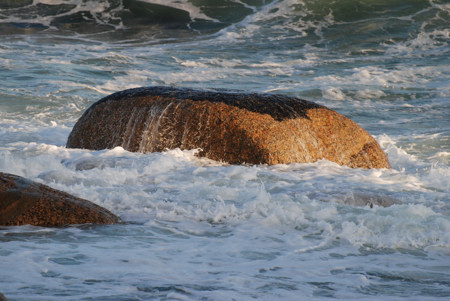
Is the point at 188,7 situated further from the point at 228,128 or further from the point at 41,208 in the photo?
the point at 41,208

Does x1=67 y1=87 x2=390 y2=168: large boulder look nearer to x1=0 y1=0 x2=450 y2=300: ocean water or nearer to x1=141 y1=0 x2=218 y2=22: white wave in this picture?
x1=0 y1=0 x2=450 y2=300: ocean water

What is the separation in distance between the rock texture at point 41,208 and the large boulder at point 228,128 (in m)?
2.17

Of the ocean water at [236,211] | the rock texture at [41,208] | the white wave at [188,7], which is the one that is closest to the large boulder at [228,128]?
the ocean water at [236,211]

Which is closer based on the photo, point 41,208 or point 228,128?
point 41,208

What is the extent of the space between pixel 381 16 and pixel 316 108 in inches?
619

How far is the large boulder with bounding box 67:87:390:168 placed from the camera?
641 centimetres

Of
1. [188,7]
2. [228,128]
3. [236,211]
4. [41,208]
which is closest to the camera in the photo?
[41,208]

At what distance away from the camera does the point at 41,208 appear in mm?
4309

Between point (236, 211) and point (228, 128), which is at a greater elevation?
point (228, 128)

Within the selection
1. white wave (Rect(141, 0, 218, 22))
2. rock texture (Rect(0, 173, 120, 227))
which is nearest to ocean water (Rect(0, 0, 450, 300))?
rock texture (Rect(0, 173, 120, 227))

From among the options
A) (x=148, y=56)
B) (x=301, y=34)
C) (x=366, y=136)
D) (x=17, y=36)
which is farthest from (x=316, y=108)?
(x=17, y=36)

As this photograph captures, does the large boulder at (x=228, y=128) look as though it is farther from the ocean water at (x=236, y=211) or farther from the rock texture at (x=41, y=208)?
the rock texture at (x=41, y=208)

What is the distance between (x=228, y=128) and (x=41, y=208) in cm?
257

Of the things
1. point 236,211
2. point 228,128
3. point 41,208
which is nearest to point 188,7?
point 228,128
